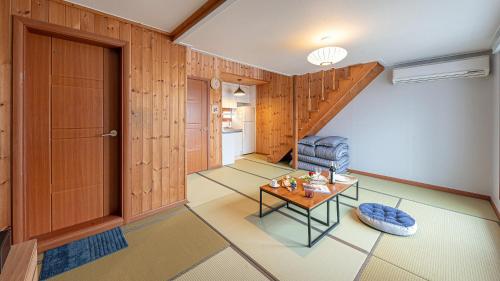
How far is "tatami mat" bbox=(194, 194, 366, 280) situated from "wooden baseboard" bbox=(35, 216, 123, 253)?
96 centimetres

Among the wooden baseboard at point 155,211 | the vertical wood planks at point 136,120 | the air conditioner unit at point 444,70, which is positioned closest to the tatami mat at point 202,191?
the wooden baseboard at point 155,211

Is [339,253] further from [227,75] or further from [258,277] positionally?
[227,75]

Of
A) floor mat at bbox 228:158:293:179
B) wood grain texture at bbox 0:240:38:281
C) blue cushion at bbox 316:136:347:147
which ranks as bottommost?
floor mat at bbox 228:158:293:179

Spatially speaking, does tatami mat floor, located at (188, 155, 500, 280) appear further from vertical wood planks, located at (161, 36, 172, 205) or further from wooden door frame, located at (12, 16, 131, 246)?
wooden door frame, located at (12, 16, 131, 246)

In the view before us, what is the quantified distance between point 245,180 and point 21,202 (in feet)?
9.56

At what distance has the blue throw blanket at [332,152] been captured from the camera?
4262mm

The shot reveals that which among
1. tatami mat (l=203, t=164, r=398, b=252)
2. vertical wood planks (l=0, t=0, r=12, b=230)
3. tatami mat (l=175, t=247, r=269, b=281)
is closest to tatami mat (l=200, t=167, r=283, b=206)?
tatami mat (l=203, t=164, r=398, b=252)

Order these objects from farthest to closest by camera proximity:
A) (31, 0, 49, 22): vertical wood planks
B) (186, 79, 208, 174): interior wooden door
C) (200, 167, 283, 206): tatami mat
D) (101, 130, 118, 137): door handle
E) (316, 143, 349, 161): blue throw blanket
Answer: (186, 79, 208, 174): interior wooden door, (316, 143, 349, 161): blue throw blanket, (200, 167, 283, 206): tatami mat, (101, 130, 118, 137): door handle, (31, 0, 49, 22): vertical wood planks

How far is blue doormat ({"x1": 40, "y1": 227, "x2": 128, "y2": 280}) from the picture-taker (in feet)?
5.39

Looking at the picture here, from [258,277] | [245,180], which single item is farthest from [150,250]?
[245,180]

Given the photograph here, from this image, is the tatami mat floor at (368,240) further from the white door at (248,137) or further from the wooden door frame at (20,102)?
the white door at (248,137)

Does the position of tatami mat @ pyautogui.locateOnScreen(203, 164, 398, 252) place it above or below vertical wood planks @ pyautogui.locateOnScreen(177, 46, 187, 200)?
below

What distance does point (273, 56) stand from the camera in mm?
3465

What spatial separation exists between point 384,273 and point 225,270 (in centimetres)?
129
